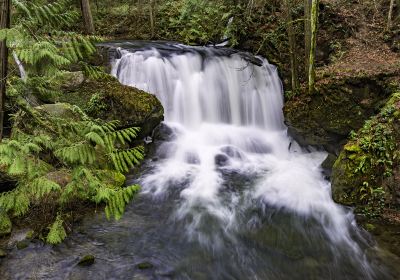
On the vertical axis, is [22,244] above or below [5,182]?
below

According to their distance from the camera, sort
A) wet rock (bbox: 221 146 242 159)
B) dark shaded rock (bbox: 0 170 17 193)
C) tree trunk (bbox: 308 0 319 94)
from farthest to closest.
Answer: wet rock (bbox: 221 146 242 159), tree trunk (bbox: 308 0 319 94), dark shaded rock (bbox: 0 170 17 193)

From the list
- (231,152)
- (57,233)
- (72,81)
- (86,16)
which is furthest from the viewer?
(86,16)

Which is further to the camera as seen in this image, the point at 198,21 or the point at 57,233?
the point at 198,21

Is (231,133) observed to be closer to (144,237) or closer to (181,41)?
(144,237)

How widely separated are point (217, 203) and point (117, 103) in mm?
4434

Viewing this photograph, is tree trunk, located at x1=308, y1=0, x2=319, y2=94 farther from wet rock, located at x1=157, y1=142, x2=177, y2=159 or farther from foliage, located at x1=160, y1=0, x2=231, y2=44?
foliage, located at x1=160, y1=0, x2=231, y2=44

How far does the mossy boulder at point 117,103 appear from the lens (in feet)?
34.4

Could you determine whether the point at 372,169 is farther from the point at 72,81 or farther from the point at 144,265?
the point at 72,81

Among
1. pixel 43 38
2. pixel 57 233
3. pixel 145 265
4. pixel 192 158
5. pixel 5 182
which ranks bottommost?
pixel 145 265

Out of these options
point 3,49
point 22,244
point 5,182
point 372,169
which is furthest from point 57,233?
point 372,169

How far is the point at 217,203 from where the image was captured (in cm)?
868

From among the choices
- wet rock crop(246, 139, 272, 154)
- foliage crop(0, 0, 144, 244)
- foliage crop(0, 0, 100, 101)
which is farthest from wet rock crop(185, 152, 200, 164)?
foliage crop(0, 0, 100, 101)

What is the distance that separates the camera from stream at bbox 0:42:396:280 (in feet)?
20.7

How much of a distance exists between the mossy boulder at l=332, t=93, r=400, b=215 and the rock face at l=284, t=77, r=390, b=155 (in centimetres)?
168
